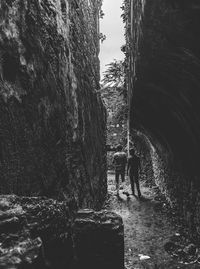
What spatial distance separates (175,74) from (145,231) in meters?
4.15

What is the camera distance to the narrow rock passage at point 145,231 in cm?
531

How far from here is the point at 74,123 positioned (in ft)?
18.0

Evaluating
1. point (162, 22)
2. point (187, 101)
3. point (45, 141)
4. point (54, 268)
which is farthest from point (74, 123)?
point (54, 268)

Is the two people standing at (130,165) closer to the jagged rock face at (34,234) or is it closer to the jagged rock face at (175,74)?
the jagged rock face at (175,74)

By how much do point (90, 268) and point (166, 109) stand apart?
3.85 m

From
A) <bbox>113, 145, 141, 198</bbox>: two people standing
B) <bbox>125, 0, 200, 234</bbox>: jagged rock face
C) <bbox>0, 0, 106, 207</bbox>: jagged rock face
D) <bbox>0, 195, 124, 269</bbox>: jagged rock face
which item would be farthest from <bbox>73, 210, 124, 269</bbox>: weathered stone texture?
<bbox>113, 145, 141, 198</bbox>: two people standing

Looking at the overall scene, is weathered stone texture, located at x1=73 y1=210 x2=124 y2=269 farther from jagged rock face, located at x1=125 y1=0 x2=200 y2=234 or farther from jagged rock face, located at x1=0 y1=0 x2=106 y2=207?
jagged rock face, located at x1=125 y1=0 x2=200 y2=234

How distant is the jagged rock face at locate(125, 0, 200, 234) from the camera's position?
2.98 meters

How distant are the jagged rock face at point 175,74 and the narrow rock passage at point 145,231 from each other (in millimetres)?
709

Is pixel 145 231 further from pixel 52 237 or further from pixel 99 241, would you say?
pixel 52 237

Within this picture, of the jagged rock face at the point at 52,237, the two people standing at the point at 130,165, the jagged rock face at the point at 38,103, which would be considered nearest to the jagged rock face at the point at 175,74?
the jagged rock face at the point at 38,103

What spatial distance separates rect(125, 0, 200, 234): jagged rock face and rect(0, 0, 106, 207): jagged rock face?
1.21 metres

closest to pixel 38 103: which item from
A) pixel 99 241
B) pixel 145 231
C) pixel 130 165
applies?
pixel 99 241

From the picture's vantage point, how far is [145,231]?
277 inches
